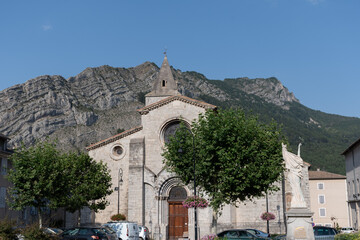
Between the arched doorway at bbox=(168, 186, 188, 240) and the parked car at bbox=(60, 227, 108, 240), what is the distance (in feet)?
55.7

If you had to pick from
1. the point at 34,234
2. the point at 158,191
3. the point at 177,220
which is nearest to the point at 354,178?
the point at 177,220

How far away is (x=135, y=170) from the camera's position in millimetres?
36688

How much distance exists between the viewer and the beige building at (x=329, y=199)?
222 feet

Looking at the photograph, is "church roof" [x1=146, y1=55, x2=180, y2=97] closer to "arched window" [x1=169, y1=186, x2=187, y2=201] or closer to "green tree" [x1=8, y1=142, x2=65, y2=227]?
"arched window" [x1=169, y1=186, x2=187, y2=201]

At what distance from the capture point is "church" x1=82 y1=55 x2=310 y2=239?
117 feet

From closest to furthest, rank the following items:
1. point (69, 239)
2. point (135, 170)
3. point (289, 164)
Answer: point (289, 164)
point (69, 239)
point (135, 170)

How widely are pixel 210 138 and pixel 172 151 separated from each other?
3.18m

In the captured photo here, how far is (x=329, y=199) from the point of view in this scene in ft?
223

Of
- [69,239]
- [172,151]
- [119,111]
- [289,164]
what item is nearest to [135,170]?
[172,151]

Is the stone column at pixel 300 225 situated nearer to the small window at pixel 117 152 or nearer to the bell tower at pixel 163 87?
the small window at pixel 117 152

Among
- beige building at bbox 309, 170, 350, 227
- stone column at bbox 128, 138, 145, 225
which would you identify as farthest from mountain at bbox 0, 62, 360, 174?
stone column at bbox 128, 138, 145, 225

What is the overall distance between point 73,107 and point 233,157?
373 ft

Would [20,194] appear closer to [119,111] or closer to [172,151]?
[172,151]

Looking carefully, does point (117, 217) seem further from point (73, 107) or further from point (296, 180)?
point (73, 107)
